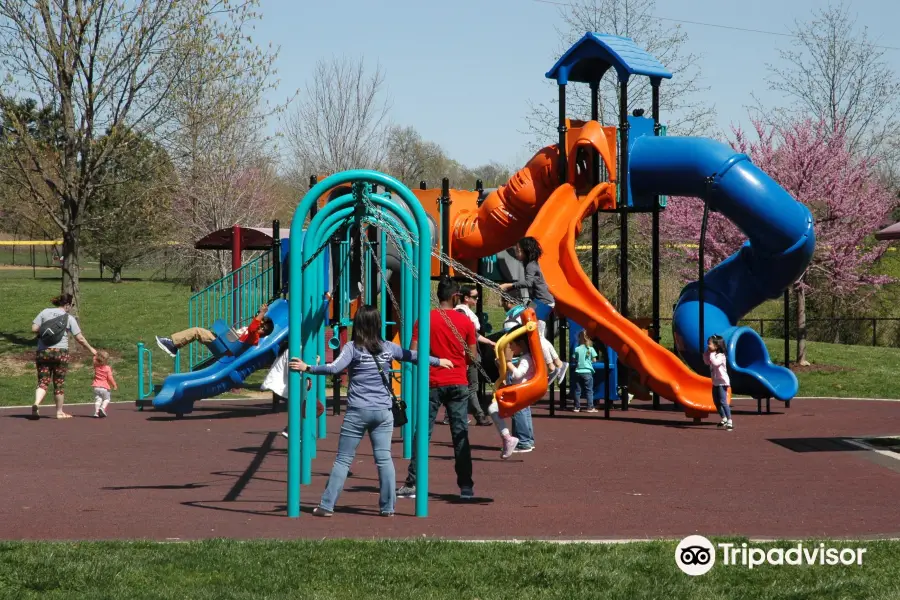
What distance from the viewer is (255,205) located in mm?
39625

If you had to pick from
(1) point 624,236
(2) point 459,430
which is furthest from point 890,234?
(2) point 459,430

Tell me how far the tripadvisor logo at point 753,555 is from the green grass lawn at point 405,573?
0.27 ft

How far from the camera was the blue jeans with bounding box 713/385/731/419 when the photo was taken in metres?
16.2

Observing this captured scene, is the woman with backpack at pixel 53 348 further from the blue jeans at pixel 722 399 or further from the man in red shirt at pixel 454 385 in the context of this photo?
the blue jeans at pixel 722 399

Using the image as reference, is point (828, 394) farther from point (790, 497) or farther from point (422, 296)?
point (422, 296)

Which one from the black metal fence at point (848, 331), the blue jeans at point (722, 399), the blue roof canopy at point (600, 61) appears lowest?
the blue jeans at point (722, 399)

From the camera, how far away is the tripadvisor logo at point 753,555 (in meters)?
7.41

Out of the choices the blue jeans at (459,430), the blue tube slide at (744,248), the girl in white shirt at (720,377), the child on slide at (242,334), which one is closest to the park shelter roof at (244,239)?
the child on slide at (242,334)

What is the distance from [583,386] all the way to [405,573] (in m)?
11.9

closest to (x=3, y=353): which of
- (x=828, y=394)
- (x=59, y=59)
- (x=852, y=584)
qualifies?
(x=59, y=59)

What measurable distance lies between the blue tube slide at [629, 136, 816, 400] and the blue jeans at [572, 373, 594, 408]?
1471 mm

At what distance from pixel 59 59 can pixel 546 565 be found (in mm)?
21745

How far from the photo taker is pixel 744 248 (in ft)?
59.9

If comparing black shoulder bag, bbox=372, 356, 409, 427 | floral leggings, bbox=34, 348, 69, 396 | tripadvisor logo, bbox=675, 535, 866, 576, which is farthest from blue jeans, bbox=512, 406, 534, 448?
floral leggings, bbox=34, 348, 69, 396
